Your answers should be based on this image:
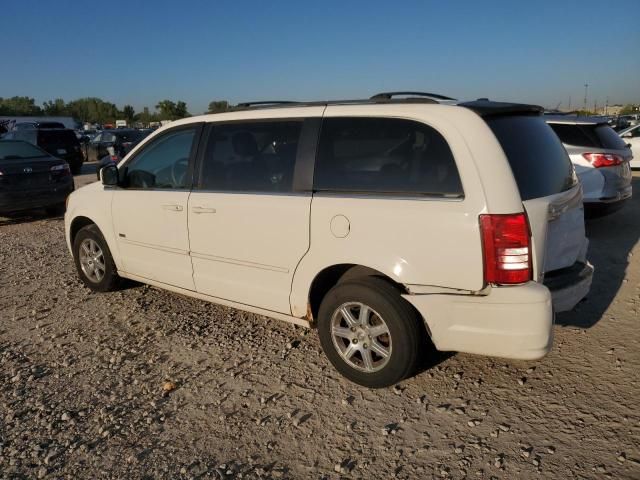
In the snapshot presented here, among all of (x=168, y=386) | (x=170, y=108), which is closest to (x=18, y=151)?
(x=168, y=386)

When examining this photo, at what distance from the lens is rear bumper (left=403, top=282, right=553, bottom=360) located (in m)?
2.87

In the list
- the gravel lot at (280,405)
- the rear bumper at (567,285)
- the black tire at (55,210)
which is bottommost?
the gravel lot at (280,405)

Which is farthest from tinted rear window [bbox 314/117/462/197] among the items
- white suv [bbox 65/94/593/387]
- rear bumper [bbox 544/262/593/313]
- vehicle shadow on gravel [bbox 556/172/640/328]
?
vehicle shadow on gravel [bbox 556/172/640/328]

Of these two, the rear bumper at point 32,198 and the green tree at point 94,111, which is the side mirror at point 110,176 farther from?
the green tree at point 94,111

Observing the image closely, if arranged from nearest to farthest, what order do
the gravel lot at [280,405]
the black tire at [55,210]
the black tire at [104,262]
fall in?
the gravel lot at [280,405], the black tire at [104,262], the black tire at [55,210]

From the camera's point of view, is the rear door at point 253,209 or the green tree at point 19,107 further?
the green tree at point 19,107

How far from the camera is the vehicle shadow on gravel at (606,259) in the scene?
4.40 m

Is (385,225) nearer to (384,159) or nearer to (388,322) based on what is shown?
(384,159)

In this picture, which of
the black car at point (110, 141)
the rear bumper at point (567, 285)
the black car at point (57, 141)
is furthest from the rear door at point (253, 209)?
the black car at point (110, 141)

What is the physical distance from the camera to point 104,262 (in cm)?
522

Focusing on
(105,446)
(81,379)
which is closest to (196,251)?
(81,379)

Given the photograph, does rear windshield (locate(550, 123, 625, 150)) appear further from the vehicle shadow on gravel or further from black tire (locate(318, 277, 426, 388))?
black tire (locate(318, 277, 426, 388))

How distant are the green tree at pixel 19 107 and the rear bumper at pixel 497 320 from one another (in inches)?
4338

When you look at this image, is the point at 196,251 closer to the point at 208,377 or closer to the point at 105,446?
the point at 208,377
